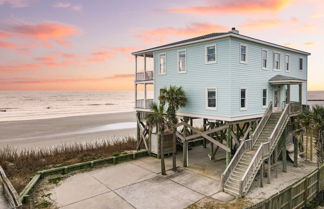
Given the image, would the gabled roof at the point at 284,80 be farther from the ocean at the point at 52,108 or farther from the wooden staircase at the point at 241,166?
the ocean at the point at 52,108

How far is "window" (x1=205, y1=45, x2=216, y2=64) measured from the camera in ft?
52.3

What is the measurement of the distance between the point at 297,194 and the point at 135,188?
919cm

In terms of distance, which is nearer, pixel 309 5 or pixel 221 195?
pixel 221 195

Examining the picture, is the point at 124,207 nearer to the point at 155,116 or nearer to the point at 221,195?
the point at 221,195

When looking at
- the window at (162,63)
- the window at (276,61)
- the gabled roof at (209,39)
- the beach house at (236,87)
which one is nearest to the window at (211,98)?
the beach house at (236,87)

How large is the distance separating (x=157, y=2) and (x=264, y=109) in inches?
615

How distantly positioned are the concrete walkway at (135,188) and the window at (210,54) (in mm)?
8604

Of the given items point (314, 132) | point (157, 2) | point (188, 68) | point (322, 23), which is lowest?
point (314, 132)

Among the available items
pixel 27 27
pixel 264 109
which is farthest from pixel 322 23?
pixel 27 27

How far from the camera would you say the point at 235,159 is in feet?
45.8

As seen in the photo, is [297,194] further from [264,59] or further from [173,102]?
[264,59]

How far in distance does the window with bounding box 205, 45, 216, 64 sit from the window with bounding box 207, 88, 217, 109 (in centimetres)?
217

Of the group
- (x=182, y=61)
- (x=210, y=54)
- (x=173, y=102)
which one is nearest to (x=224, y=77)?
(x=210, y=54)

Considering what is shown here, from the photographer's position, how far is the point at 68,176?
52.8 feet
